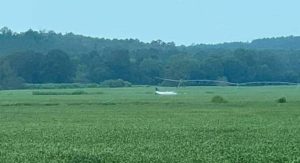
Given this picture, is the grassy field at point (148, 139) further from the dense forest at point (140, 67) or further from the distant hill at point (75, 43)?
the distant hill at point (75, 43)

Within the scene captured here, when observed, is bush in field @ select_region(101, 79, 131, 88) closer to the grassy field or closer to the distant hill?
the distant hill

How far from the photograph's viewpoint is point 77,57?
124 m

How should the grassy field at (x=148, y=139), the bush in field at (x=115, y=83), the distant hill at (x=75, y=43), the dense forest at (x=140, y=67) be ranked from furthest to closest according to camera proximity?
the distant hill at (x=75, y=43) → the dense forest at (x=140, y=67) → the bush in field at (x=115, y=83) → the grassy field at (x=148, y=139)

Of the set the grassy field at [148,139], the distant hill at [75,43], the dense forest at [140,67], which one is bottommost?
the grassy field at [148,139]

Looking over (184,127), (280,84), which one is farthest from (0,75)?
(184,127)

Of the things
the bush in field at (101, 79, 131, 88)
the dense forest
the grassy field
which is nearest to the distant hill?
the dense forest

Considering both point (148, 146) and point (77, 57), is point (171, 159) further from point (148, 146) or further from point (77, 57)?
point (77, 57)

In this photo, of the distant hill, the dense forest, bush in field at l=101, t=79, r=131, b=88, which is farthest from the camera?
the distant hill

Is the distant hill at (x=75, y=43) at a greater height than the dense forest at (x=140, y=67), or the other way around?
the distant hill at (x=75, y=43)

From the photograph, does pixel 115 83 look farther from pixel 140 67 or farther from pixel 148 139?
pixel 148 139

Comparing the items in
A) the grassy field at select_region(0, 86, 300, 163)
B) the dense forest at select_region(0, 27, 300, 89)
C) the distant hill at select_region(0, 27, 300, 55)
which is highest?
the distant hill at select_region(0, 27, 300, 55)

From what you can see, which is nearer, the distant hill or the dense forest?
the dense forest

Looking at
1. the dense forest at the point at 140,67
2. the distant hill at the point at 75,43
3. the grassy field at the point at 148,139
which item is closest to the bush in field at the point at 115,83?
the dense forest at the point at 140,67

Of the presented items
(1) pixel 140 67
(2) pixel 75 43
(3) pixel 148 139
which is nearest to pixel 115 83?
(1) pixel 140 67
